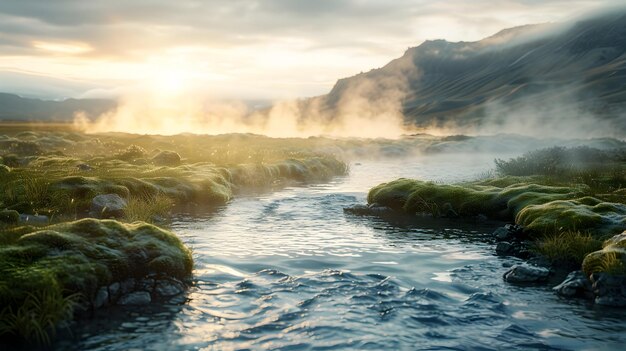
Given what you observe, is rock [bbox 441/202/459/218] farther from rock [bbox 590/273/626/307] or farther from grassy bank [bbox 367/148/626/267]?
rock [bbox 590/273/626/307]

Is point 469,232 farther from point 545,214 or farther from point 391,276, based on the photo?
point 391,276

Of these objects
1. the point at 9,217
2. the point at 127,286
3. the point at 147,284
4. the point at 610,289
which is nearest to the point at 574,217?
the point at 610,289

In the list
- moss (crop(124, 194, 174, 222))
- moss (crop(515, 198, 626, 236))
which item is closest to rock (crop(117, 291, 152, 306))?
moss (crop(124, 194, 174, 222))

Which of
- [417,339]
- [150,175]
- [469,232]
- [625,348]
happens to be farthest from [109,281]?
[150,175]

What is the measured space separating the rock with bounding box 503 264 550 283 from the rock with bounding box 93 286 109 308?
41.8 ft

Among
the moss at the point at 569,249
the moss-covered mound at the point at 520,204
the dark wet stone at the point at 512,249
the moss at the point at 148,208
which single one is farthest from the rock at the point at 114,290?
the moss-covered mound at the point at 520,204

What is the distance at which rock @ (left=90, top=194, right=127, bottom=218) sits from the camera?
29.1 metres

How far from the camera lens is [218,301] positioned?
52.1ft

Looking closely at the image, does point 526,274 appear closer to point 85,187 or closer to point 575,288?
point 575,288

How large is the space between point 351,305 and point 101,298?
23.0 feet

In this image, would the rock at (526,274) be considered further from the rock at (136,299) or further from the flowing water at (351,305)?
the rock at (136,299)

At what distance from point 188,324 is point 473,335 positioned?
7268 millimetres

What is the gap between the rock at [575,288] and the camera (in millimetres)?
16703

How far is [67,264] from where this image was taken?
14992 millimetres
